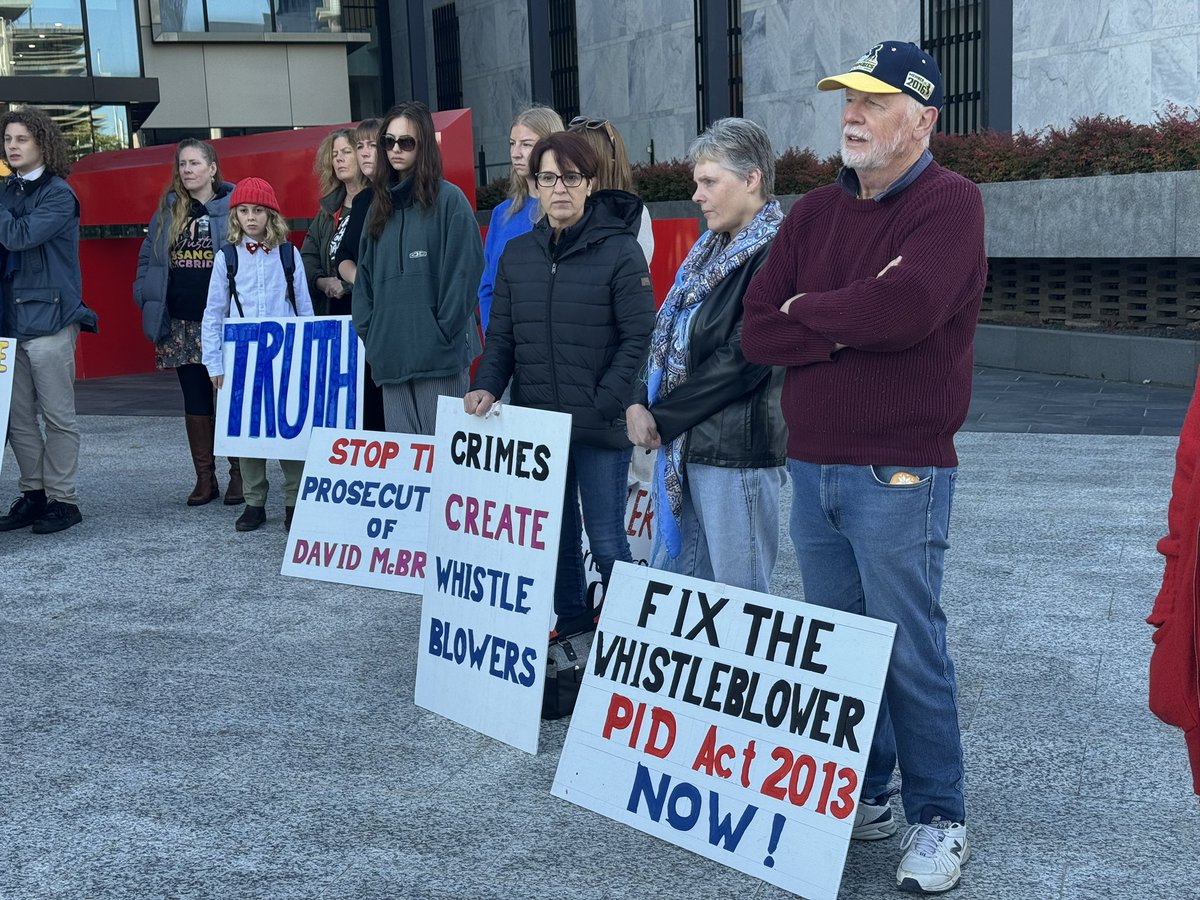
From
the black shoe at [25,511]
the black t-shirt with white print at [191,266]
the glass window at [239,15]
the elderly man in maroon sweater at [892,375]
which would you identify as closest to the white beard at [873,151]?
the elderly man in maroon sweater at [892,375]

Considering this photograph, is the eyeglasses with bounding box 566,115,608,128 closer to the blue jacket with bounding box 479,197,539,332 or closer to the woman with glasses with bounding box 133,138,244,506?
the blue jacket with bounding box 479,197,539,332

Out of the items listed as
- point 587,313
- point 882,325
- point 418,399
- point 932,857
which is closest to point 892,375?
point 882,325

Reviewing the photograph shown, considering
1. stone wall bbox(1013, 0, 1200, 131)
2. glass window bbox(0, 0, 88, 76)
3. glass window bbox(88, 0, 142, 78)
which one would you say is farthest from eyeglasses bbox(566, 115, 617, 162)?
glass window bbox(88, 0, 142, 78)

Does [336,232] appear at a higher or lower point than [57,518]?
higher

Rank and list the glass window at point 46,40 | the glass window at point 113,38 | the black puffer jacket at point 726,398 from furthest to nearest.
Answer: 1. the glass window at point 113,38
2. the glass window at point 46,40
3. the black puffer jacket at point 726,398

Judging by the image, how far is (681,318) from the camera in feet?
→ 12.6

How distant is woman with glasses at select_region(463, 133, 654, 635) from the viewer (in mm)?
4527

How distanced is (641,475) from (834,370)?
2501 millimetres

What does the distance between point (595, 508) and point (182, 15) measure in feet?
65.8

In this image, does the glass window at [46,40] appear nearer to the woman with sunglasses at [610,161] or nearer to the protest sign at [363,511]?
the protest sign at [363,511]

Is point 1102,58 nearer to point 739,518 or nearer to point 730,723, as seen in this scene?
point 739,518

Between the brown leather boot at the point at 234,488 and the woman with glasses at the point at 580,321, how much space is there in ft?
12.3

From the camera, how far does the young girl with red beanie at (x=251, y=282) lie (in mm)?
7309

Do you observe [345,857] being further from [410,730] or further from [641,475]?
[641,475]
